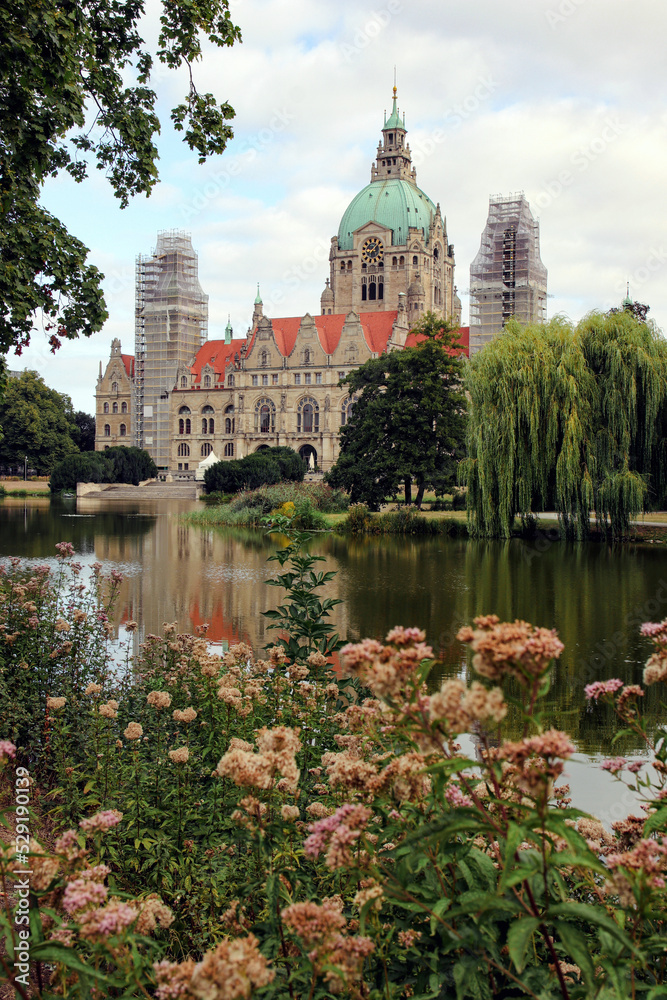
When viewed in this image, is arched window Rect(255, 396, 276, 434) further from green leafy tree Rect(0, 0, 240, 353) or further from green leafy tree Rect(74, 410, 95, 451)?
green leafy tree Rect(0, 0, 240, 353)

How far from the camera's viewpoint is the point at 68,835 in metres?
2.06

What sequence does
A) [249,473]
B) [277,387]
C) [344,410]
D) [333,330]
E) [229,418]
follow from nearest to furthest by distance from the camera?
[249,473], [344,410], [333,330], [277,387], [229,418]

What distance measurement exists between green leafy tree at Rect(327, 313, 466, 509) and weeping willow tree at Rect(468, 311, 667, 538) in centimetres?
1077

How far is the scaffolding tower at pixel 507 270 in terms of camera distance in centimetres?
6400

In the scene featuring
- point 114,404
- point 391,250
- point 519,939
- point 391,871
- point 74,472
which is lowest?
point 391,871

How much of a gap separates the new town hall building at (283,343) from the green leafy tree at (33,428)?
15.0 meters

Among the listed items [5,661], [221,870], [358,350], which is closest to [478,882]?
[221,870]

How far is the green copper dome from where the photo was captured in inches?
3413

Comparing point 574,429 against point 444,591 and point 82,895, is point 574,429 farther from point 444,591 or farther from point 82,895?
point 82,895

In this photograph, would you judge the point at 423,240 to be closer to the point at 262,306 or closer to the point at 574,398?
the point at 262,306

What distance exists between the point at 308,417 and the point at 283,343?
798 cm

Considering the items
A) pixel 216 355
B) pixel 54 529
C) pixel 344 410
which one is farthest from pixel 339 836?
pixel 216 355

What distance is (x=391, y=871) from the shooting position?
2.57m

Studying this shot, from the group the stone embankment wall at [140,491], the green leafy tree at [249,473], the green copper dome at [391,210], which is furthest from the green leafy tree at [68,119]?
the green copper dome at [391,210]
